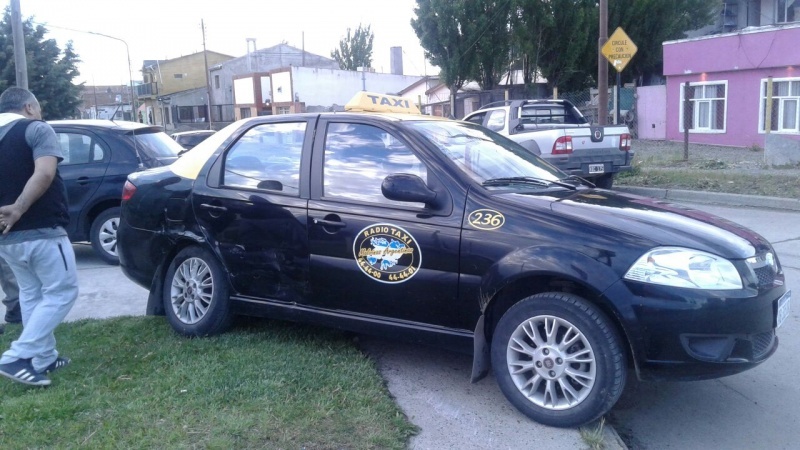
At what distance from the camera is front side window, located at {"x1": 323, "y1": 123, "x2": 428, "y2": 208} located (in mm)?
4562

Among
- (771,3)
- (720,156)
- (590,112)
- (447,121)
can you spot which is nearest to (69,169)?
(447,121)

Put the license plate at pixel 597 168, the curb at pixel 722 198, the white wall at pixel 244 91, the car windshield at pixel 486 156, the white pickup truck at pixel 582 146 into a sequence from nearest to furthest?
the car windshield at pixel 486 156
the curb at pixel 722 198
the white pickup truck at pixel 582 146
the license plate at pixel 597 168
the white wall at pixel 244 91

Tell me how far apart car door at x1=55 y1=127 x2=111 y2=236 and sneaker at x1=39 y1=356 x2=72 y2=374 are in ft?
12.9

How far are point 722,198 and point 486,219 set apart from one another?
893 cm

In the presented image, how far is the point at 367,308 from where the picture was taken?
4.53 m

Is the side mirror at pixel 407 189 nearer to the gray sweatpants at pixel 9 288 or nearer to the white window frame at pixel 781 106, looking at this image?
the gray sweatpants at pixel 9 288

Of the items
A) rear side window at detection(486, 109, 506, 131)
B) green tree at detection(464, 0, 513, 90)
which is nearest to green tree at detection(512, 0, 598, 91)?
green tree at detection(464, 0, 513, 90)

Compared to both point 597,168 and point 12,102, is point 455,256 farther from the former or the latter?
point 597,168

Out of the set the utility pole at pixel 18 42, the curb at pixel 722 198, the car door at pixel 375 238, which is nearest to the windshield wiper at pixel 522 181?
the car door at pixel 375 238

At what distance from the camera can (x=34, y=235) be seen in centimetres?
443

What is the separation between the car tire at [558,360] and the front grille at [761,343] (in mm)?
673

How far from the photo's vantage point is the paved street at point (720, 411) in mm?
3961

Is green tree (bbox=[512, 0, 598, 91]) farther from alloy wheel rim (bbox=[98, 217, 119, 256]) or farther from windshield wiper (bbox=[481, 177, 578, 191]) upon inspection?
windshield wiper (bbox=[481, 177, 578, 191])

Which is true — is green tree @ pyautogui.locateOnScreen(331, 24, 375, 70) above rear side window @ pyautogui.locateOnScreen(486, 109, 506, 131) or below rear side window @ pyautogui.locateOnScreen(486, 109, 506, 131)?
above
